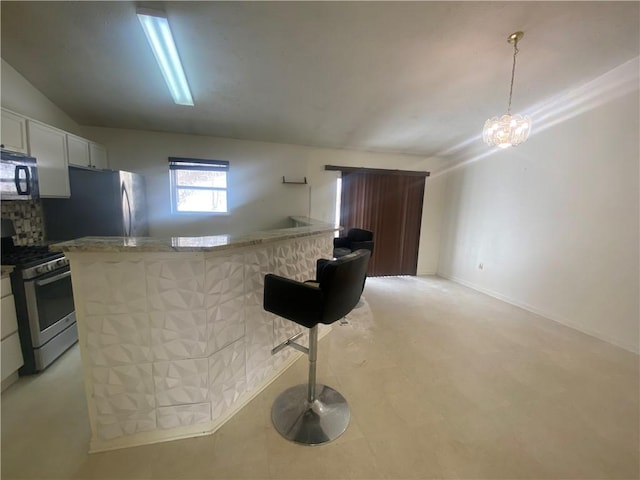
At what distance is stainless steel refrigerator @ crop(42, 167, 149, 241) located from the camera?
2828mm

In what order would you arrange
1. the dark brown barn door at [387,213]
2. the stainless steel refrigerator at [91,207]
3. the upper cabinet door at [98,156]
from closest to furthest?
the stainless steel refrigerator at [91,207]
the upper cabinet door at [98,156]
the dark brown barn door at [387,213]

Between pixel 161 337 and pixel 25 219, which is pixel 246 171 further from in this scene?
pixel 161 337

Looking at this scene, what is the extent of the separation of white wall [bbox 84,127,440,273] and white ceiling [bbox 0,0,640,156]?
13.3 inches

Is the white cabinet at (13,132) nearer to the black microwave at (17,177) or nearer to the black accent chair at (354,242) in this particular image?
the black microwave at (17,177)

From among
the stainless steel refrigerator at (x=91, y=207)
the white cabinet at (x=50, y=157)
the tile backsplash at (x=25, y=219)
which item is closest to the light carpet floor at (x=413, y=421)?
the tile backsplash at (x=25, y=219)

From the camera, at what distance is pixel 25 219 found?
2.56m

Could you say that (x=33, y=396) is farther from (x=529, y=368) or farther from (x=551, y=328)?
(x=551, y=328)

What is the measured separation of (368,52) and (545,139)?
9.18ft

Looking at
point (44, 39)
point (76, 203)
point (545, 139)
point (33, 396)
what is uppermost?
point (44, 39)

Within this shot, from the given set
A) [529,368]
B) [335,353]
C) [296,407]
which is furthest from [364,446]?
[529,368]

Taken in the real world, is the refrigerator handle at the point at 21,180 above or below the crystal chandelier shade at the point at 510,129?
below

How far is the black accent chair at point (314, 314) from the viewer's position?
1401 mm

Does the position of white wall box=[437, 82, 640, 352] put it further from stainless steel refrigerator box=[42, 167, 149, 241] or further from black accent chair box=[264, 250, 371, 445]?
stainless steel refrigerator box=[42, 167, 149, 241]

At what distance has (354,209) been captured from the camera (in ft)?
15.7
